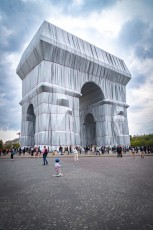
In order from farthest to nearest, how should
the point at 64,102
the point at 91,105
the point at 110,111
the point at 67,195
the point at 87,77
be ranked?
the point at 91,105 < the point at 110,111 < the point at 87,77 < the point at 64,102 < the point at 67,195

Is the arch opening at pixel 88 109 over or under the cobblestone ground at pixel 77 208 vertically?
over

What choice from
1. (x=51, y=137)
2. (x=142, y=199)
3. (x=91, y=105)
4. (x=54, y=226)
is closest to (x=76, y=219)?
(x=54, y=226)

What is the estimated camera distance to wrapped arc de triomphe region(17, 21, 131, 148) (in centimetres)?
2677

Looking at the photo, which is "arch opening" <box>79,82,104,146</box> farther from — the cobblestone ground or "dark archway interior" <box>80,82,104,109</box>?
the cobblestone ground

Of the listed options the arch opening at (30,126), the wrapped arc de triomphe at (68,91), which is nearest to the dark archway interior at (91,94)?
the wrapped arc de triomphe at (68,91)

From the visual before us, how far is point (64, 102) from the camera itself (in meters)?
27.6

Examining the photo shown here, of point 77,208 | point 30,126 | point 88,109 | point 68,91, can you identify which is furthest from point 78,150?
point 77,208

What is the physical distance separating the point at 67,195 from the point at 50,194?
1.50ft

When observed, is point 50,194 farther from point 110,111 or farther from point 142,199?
point 110,111

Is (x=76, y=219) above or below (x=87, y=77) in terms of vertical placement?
below

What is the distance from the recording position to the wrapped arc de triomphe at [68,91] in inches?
1054

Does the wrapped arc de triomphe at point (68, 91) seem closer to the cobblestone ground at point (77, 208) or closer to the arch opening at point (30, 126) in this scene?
the arch opening at point (30, 126)

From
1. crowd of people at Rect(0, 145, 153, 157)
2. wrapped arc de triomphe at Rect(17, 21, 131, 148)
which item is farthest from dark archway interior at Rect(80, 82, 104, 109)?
crowd of people at Rect(0, 145, 153, 157)

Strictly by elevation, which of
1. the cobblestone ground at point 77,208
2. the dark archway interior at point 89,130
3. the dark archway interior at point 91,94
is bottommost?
the cobblestone ground at point 77,208
